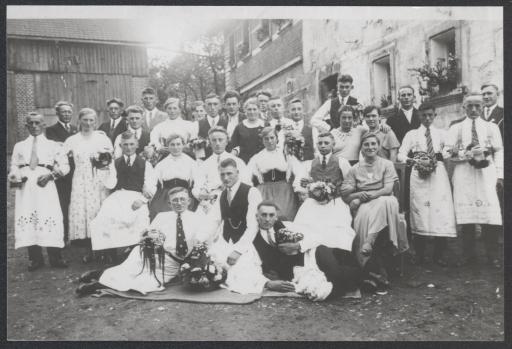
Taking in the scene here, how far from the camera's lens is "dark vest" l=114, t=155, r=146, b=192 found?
4.98 meters

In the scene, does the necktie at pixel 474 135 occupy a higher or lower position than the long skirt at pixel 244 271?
higher

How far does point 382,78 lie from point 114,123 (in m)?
Answer: 3.64

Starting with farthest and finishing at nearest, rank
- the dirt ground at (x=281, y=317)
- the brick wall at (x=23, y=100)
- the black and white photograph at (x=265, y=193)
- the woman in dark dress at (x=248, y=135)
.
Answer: the woman in dark dress at (x=248, y=135), the brick wall at (x=23, y=100), the black and white photograph at (x=265, y=193), the dirt ground at (x=281, y=317)

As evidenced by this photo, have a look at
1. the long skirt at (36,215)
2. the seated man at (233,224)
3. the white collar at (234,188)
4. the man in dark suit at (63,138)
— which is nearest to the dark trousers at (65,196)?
the man in dark suit at (63,138)

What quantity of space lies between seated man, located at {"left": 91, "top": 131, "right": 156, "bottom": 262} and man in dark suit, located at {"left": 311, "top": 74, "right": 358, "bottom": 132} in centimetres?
204

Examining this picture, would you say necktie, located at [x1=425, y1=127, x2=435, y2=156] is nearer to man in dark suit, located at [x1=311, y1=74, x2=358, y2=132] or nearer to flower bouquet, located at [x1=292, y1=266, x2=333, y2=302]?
man in dark suit, located at [x1=311, y1=74, x2=358, y2=132]

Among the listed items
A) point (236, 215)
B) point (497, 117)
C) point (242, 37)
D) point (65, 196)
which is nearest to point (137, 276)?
point (236, 215)

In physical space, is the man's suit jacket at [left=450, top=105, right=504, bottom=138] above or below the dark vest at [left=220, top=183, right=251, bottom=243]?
above

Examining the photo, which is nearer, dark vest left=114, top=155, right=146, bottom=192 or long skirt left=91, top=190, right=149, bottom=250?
long skirt left=91, top=190, right=149, bottom=250

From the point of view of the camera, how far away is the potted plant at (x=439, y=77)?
5.48 m

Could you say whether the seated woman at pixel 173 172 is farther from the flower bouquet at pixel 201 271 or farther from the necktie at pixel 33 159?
the necktie at pixel 33 159

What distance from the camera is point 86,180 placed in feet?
16.6

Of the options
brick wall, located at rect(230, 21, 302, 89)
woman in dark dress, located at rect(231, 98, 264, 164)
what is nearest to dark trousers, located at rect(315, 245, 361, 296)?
woman in dark dress, located at rect(231, 98, 264, 164)

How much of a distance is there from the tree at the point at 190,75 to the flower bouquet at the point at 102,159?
61.7 inches
